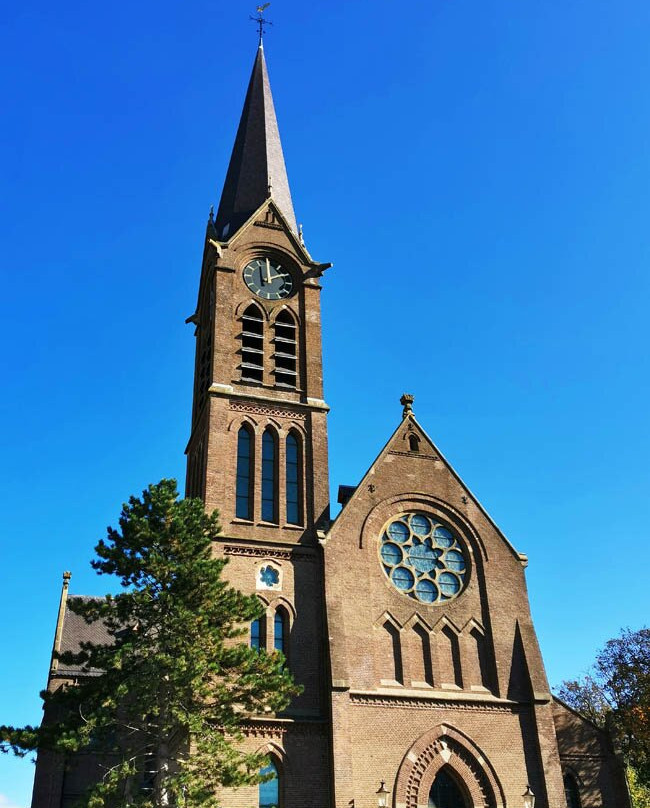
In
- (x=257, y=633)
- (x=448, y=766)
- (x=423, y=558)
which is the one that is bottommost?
(x=448, y=766)

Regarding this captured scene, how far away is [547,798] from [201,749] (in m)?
13.6

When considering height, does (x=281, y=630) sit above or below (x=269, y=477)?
below

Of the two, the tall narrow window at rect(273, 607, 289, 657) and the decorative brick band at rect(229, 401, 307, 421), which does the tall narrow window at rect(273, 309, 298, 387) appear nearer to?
the decorative brick band at rect(229, 401, 307, 421)

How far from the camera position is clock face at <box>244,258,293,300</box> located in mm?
38406

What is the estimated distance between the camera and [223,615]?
2444cm

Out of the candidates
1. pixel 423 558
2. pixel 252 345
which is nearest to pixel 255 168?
pixel 252 345

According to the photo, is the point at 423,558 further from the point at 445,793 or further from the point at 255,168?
the point at 255,168

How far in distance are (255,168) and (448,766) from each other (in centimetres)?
3018

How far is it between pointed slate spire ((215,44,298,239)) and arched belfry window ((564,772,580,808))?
26.9 metres

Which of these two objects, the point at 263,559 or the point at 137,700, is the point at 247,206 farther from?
the point at 137,700

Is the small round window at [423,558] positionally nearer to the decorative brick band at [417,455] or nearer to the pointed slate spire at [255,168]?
the decorative brick band at [417,455]

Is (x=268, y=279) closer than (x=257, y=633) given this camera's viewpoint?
No

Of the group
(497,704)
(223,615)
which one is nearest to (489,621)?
(497,704)

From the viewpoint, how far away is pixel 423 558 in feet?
109
